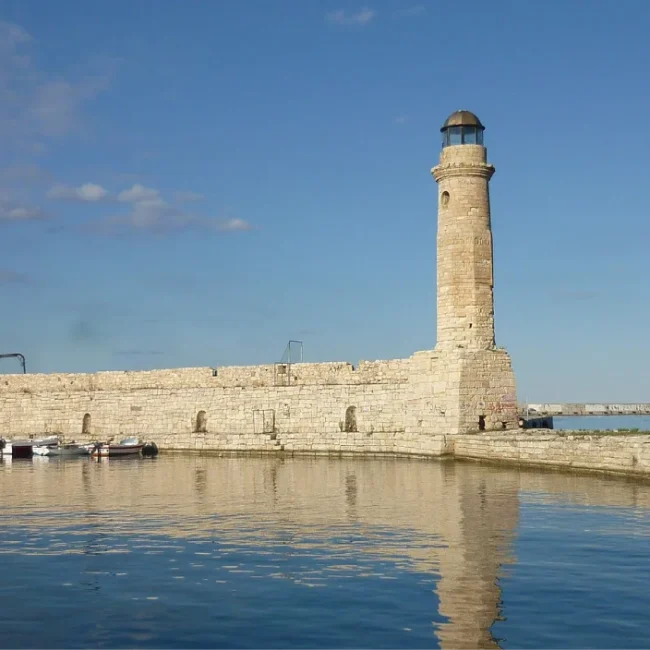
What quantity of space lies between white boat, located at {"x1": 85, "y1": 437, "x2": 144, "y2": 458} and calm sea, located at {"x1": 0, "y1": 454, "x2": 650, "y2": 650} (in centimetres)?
1107

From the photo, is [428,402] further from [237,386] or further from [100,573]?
[100,573]

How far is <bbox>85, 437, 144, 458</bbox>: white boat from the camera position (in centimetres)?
2877

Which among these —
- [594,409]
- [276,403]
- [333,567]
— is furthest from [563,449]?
[594,409]

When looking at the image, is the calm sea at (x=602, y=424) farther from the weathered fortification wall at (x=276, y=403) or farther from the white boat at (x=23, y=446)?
the white boat at (x=23, y=446)

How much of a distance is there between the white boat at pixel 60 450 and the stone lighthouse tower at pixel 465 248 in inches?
522

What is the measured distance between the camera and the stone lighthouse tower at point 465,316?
2302 centimetres

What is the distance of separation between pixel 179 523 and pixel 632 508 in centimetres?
684

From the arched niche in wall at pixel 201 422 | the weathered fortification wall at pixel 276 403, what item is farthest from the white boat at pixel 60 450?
the arched niche in wall at pixel 201 422

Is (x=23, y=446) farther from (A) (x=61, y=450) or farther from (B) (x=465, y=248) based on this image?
(B) (x=465, y=248)

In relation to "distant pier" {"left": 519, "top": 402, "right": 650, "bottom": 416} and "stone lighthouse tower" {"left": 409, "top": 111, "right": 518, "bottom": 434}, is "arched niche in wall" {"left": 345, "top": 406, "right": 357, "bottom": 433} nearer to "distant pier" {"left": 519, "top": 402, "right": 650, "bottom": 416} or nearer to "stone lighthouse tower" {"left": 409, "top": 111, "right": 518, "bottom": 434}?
"stone lighthouse tower" {"left": 409, "top": 111, "right": 518, "bottom": 434}

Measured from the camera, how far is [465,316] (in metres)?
23.4

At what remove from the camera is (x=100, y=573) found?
979 centimetres

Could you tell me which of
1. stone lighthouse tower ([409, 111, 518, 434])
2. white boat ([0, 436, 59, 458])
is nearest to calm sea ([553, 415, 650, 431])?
stone lighthouse tower ([409, 111, 518, 434])

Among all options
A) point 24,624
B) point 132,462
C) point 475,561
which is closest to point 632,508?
point 475,561
